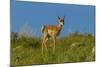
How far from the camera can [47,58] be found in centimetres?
259

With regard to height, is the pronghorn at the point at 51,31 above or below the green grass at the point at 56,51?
above

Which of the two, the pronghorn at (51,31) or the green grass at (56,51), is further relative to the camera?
the pronghorn at (51,31)

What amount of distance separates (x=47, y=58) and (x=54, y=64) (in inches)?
4.4

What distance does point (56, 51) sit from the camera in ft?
8.65

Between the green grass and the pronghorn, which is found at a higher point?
the pronghorn

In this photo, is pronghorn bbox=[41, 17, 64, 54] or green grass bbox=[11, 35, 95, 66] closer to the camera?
green grass bbox=[11, 35, 95, 66]

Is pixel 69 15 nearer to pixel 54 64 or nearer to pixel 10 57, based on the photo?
pixel 54 64

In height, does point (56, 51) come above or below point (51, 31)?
below

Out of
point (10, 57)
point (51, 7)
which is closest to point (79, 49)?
point (51, 7)

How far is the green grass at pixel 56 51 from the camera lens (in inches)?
96.3

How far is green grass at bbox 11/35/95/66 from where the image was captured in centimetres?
245
